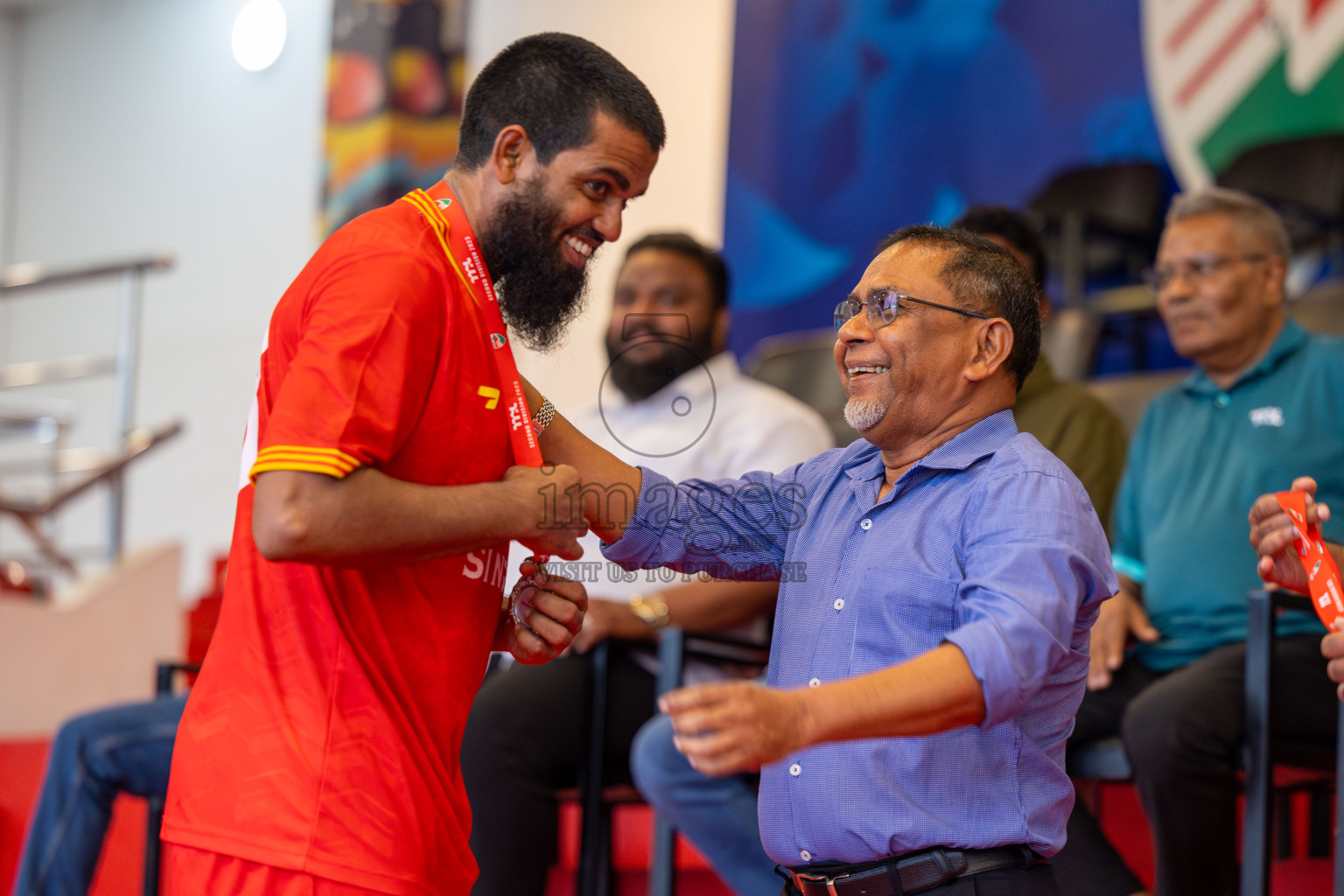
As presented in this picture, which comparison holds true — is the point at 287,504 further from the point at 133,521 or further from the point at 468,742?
the point at 133,521

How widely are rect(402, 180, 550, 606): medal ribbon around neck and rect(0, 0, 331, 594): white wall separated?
6255 mm

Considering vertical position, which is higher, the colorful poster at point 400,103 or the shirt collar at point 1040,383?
the colorful poster at point 400,103

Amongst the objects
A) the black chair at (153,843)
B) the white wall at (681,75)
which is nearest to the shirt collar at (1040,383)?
the black chair at (153,843)

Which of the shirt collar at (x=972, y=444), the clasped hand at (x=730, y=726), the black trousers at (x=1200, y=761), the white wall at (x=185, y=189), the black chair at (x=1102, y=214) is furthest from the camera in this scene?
the white wall at (x=185, y=189)

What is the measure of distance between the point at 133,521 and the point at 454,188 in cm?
774

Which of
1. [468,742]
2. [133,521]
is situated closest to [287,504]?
[468,742]

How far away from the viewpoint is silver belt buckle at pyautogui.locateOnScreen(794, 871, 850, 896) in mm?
1544

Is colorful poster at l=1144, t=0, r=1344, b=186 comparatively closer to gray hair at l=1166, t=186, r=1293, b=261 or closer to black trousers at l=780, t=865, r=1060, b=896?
gray hair at l=1166, t=186, r=1293, b=261

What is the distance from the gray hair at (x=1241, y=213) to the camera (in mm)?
2832

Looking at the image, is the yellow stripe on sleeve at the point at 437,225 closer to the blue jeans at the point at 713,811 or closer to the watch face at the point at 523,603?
the watch face at the point at 523,603

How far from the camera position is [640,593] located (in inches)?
114

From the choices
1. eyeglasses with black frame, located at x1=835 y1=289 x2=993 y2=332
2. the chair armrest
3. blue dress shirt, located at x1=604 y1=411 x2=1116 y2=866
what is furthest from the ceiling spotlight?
blue dress shirt, located at x1=604 y1=411 x2=1116 y2=866

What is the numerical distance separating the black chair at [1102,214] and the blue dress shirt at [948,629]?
329cm

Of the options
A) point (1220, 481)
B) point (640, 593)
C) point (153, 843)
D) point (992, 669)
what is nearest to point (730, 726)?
point (992, 669)
